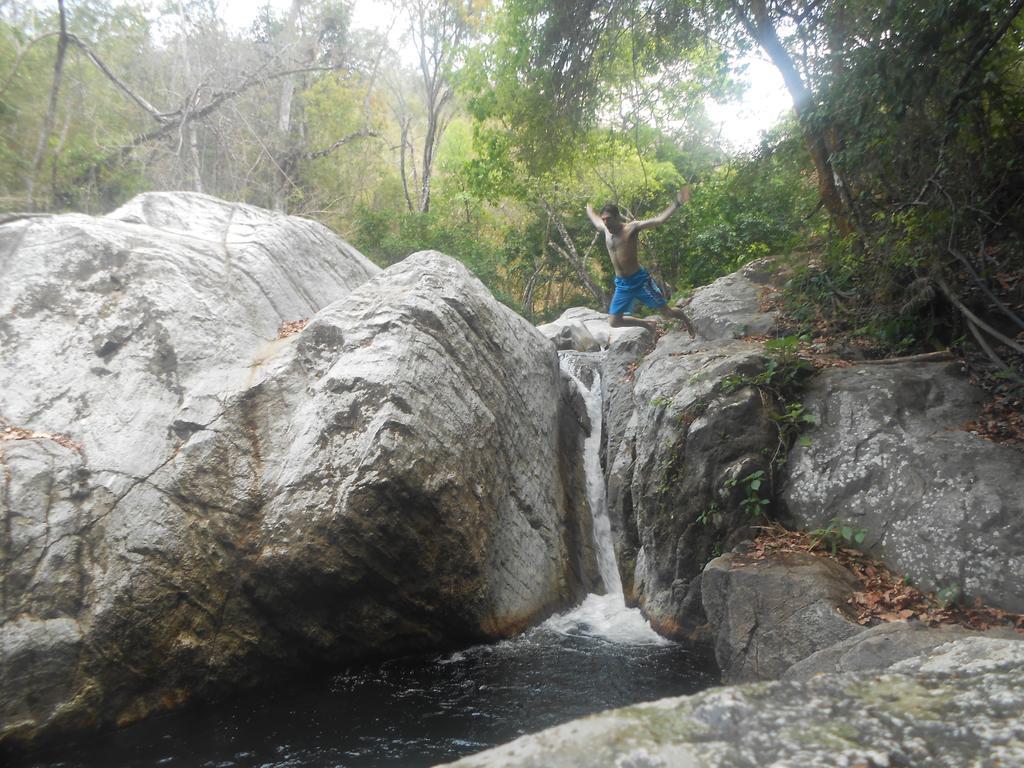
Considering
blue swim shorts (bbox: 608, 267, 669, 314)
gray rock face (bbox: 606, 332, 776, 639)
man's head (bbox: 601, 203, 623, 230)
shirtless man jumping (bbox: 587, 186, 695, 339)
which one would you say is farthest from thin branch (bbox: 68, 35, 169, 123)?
gray rock face (bbox: 606, 332, 776, 639)

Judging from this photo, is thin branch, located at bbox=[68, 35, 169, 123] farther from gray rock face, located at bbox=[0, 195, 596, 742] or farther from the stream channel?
the stream channel

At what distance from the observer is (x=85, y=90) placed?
50.9 feet

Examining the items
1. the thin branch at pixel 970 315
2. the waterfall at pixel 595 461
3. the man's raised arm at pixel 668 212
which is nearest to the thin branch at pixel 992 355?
the thin branch at pixel 970 315

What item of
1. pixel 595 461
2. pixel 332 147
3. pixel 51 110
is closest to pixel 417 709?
pixel 595 461

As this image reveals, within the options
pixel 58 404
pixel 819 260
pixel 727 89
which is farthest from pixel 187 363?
pixel 727 89

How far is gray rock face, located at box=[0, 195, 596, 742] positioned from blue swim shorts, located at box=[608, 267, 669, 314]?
200 centimetres

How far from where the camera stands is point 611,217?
8.86 metres

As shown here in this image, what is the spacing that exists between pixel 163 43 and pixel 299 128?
181 inches

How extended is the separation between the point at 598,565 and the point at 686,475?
274cm

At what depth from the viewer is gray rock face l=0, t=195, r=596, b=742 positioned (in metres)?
5.88

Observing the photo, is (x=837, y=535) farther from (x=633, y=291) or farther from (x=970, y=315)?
(x=633, y=291)

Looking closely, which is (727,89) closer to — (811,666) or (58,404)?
(811,666)

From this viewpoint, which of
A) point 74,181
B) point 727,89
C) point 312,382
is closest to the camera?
point 312,382

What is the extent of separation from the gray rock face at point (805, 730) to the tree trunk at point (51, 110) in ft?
42.3
